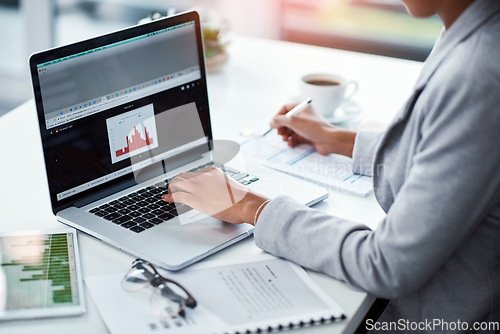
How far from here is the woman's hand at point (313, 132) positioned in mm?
1378

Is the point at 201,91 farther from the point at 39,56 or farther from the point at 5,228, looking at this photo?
the point at 5,228

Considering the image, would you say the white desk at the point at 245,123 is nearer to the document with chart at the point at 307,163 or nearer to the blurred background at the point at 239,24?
the document with chart at the point at 307,163

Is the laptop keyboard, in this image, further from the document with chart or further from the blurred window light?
the blurred window light

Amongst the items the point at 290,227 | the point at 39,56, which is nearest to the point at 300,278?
the point at 290,227

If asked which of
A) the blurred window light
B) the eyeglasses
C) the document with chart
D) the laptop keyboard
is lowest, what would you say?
the blurred window light

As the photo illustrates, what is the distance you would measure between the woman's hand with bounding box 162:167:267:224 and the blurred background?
1770mm

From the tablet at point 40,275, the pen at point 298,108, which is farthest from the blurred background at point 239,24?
the tablet at point 40,275

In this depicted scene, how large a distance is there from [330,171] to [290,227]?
35 centimetres

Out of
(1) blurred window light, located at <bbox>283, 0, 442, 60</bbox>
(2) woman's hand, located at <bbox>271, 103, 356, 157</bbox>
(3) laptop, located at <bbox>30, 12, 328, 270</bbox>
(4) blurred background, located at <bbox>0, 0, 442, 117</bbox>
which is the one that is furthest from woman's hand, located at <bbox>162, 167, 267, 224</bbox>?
(1) blurred window light, located at <bbox>283, 0, 442, 60</bbox>

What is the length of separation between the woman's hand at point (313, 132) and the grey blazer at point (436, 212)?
0.35 m

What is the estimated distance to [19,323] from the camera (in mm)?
867

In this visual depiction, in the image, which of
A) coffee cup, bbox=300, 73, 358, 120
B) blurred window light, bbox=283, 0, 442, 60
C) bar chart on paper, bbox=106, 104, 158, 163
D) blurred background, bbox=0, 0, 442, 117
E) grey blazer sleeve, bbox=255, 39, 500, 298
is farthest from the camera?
blurred window light, bbox=283, 0, 442, 60

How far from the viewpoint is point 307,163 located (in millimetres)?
1349

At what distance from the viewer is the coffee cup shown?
59.6 inches
